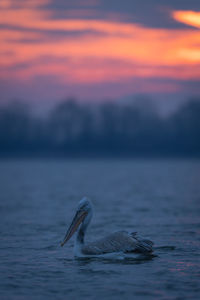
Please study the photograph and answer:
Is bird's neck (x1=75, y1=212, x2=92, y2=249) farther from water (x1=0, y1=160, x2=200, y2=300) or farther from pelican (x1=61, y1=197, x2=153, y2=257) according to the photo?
water (x1=0, y1=160, x2=200, y2=300)

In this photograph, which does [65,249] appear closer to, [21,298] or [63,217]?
[21,298]

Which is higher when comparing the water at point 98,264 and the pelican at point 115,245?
the pelican at point 115,245

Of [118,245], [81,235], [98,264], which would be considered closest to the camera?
[98,264]

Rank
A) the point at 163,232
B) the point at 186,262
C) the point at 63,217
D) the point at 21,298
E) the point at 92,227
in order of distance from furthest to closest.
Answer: the point at 63,217 → the point at 92,227 → the point at 163,232 → the point at 186,262 → the point at 21,298

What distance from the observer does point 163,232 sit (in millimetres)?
12102

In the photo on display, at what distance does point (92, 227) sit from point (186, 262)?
4.51 m

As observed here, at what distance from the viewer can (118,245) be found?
9.20 metres

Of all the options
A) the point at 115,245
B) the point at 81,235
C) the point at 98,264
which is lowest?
the point at 98,264

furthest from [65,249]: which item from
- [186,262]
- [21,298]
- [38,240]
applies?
[21,298]

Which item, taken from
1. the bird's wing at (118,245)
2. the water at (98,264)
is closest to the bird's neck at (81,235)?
the bird's wing at (118,245)

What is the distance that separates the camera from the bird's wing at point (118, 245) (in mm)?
9086

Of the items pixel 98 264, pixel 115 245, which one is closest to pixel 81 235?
pixel 115 245

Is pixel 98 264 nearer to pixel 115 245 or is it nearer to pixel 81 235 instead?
pixel 115 245

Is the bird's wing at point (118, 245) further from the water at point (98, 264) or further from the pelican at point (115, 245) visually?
the water at point (98, 264)
